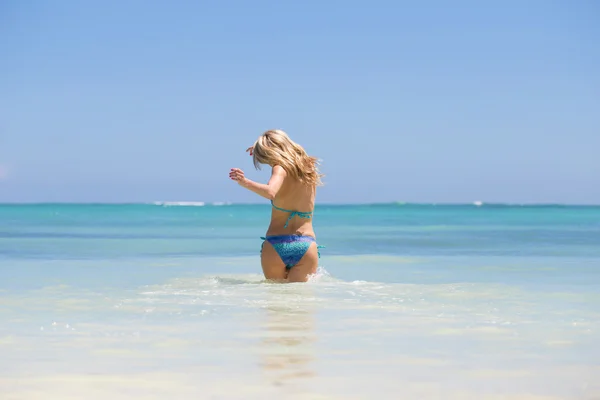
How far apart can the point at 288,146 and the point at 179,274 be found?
2.77 m

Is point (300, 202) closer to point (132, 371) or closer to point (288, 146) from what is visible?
point (288, 146)

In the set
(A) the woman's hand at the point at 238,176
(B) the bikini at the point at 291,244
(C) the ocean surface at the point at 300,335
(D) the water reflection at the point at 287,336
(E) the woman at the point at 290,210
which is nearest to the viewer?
(C) the ocean surface at the point at 300,335

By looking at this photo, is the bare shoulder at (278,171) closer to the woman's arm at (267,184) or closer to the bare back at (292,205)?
the woman's arm at (267,184)

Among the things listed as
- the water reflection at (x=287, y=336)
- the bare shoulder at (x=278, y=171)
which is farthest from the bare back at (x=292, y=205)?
the water reflection at (x=287, y=336)

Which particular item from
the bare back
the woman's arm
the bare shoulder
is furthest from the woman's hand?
the bare back

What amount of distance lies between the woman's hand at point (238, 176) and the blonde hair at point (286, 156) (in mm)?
696

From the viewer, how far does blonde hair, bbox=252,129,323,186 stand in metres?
6.70

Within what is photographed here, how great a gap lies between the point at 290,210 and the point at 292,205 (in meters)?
0.06

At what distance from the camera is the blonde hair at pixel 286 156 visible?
6.70 meters

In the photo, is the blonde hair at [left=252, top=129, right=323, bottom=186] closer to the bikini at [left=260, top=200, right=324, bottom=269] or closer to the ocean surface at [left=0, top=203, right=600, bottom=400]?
the bikini at [left=260, top=200, right=324, bottom=269]

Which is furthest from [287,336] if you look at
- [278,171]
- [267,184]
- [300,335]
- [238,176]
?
[278,171]

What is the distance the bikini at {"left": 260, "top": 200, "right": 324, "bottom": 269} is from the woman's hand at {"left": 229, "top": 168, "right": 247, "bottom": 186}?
2.98ft

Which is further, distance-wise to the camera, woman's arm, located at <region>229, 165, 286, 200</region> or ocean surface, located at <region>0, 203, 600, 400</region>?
woman's arm, located at <region>229, 165, 286, 200</region>

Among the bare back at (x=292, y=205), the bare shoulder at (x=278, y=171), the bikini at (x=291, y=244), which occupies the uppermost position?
the bare shoulder at (x=278, y=171)
